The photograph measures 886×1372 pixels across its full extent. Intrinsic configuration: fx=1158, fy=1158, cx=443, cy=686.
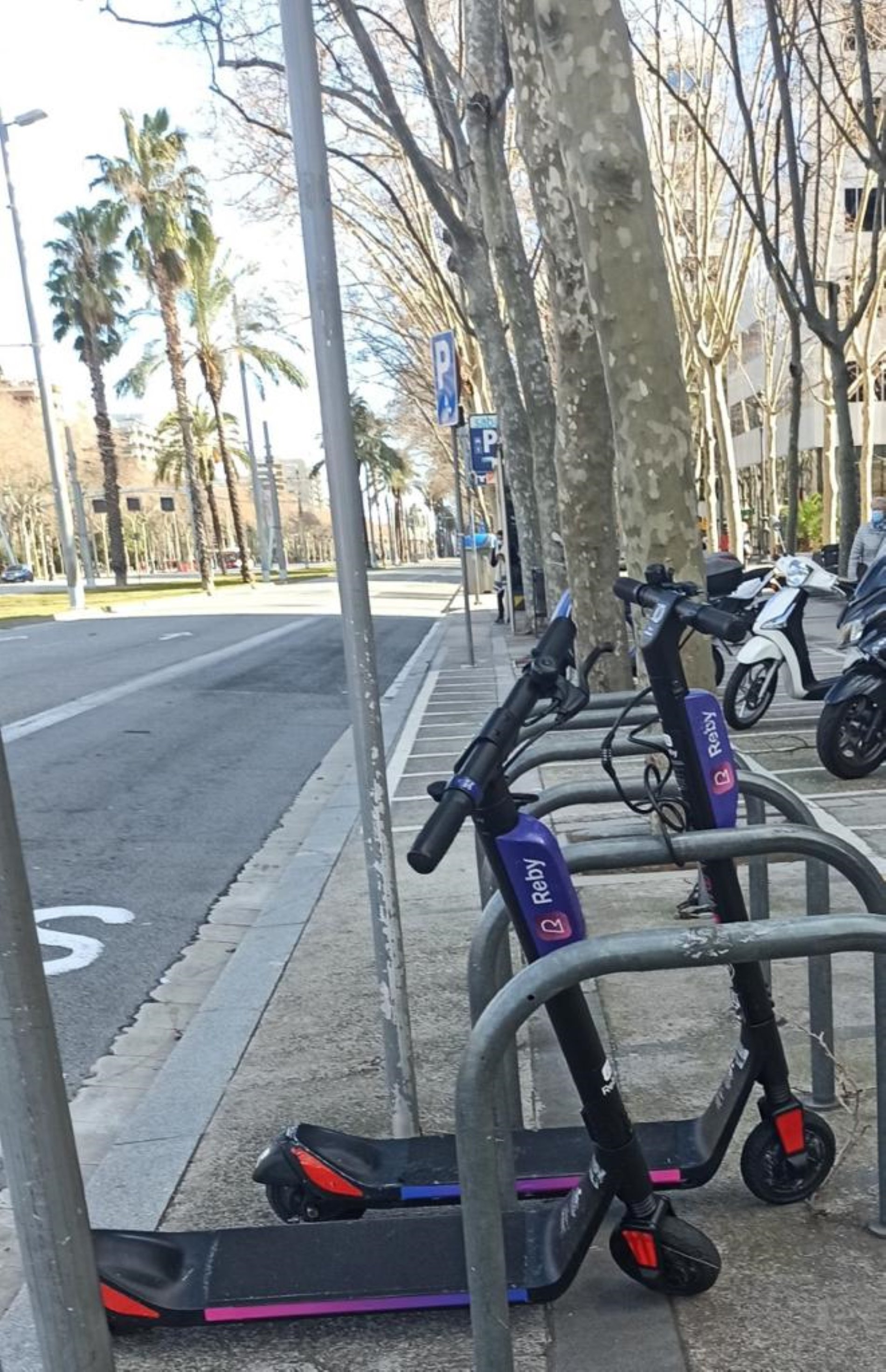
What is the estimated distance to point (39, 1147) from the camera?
1484 mm

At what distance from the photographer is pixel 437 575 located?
62094mm

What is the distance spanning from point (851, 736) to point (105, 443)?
130ft

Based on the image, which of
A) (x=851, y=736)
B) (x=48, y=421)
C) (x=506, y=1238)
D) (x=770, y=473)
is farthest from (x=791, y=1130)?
(x=770, y=473)

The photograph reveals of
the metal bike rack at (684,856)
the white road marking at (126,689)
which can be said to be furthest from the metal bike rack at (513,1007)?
the white road marking at (126,689)

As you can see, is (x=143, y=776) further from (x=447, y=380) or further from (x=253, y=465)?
(x=253, y=465)

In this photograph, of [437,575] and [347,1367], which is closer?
[347,1367]

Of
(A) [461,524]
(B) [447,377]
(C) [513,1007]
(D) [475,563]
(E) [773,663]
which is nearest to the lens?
(C) [513,1007]

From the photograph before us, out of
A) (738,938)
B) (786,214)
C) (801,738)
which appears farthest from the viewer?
(786,214)

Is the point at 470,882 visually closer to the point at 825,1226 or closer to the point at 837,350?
the point at 825,1226

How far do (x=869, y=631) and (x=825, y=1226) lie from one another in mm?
4749

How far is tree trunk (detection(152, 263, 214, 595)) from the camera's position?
36.2 metres

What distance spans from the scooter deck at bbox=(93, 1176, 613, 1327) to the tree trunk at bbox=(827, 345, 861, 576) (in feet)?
48.0

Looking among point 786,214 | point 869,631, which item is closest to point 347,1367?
point 869,631

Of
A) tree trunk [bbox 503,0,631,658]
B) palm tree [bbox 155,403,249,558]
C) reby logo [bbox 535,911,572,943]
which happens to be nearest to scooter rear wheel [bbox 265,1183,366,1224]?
reby logo [bbox 535,911,572,943]
